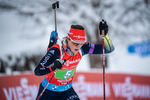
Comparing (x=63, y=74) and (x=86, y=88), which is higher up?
(x=63, y=74)

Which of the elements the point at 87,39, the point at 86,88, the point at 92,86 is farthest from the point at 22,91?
the point at 87,39

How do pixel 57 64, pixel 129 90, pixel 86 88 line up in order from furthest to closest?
1. pixel 129 90
2. pixel 86 88
3. pixel 57 64

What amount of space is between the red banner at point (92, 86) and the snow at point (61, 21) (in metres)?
1.36

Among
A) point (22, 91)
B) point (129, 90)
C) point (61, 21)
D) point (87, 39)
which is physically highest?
point (61, 21)

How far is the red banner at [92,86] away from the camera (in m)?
5.31

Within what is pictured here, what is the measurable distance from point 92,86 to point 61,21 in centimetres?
376

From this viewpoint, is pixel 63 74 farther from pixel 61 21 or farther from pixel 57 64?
pixel 61 21

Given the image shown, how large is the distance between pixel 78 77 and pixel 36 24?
387 cm

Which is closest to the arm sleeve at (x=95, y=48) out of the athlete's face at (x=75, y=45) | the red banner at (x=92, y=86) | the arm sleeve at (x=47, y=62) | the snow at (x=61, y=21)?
the athlete's face at (x=75, y=45)

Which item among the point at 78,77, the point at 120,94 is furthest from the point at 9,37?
the point at 120,94

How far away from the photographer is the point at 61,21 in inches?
353

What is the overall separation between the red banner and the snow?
1.36 metres

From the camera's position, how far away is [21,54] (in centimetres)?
827

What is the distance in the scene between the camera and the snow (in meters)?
8.46
